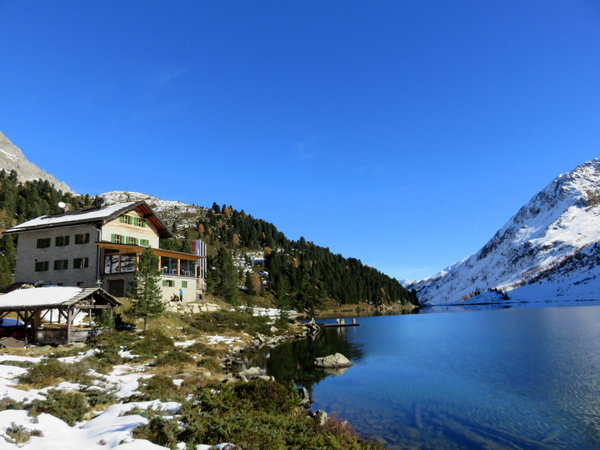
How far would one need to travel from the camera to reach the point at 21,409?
48.5 ft

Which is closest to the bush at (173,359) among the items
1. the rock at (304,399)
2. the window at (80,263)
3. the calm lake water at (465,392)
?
the calm lake water at (465,392)

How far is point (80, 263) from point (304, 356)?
32.3 m

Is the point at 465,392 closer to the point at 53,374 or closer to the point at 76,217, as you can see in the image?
the point at 53,374

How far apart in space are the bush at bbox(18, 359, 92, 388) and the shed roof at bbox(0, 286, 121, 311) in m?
8.83

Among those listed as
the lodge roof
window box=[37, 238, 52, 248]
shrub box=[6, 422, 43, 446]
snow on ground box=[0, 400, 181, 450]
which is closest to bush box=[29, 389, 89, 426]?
snow on ground box=[0, 400, 181, 450]

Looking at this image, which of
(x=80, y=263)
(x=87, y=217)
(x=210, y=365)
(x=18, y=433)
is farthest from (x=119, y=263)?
(x=18, y=433)

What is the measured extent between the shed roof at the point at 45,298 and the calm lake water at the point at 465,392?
18.5m

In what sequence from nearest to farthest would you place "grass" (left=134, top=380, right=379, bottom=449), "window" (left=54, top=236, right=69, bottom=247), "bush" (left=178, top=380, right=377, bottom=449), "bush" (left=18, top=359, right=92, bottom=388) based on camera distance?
"grass" (left=134, top=380, right=379, bottom=449), "bush" (left=178, top=380, right=377, bottom=449), "bush" (left=18, top=359, right=92, bottom=388), "window" (left=54, top=236, right=69, bottom=247)

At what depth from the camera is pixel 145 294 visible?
4075 cm

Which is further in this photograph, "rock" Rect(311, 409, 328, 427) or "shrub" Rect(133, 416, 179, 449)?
"rock" Rect(311, 409, 328, 427)

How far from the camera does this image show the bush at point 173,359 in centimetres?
2892

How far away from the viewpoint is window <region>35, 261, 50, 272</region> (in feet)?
168

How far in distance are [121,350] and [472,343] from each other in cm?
4426

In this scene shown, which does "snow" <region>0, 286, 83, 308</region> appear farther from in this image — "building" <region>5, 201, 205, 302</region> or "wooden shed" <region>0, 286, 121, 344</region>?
"building" <region>5, 201, 205, 302</region>
